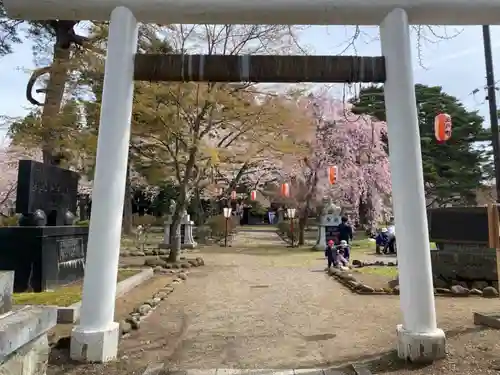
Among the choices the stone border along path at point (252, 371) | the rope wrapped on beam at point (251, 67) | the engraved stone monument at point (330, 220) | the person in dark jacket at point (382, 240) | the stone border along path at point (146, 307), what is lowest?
the stone border along path at point (252, 371)

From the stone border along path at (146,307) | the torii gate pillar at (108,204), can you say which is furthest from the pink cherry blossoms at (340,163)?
the torii gate pillar at (108,204)

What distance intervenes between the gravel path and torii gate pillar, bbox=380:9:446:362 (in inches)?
29.9

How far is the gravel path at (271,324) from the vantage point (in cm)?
486

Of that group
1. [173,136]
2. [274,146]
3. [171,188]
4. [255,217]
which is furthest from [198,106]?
[255,217]

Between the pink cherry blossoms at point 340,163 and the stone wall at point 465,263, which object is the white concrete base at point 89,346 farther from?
the pink cherry blossoms at point 340,163

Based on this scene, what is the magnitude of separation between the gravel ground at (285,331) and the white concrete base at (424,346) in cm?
11

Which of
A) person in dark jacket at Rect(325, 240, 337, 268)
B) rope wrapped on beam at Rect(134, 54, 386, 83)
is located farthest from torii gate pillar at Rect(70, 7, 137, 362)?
person in dark jacket at Rect(325, 240, 337, 268)

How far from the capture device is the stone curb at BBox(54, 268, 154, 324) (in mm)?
6172

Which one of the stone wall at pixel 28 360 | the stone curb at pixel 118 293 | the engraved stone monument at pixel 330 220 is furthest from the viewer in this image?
the engraved stone monument at pixel 330 220

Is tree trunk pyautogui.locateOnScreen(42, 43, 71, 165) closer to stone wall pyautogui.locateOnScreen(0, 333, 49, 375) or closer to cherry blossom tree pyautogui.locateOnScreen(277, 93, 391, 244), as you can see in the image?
cherry blossom tree pyautogui.locateOnScreen(277, 93, 391, 244)

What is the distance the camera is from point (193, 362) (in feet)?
15.3

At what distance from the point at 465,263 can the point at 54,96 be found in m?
12.2

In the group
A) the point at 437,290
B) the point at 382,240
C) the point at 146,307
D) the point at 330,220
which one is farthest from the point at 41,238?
the point at 382,240

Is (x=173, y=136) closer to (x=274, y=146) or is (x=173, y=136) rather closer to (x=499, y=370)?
(x=274, y=146)
